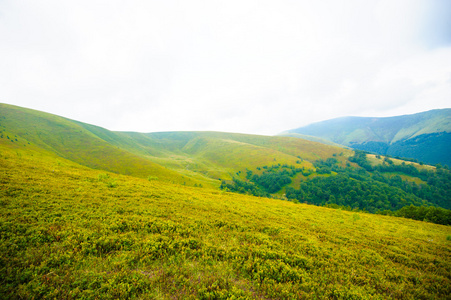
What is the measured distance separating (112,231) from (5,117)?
A: 261 metres

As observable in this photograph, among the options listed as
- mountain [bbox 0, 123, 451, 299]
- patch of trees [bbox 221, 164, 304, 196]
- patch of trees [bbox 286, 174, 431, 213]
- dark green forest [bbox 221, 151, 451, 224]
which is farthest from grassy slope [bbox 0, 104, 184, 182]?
patch of trees [bbox 286, 174, 431, 213]

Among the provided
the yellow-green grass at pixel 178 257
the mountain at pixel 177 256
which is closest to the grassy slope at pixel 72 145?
the mountain at pixel 177 256

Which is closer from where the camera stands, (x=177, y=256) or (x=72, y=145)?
(x=177, y=256)

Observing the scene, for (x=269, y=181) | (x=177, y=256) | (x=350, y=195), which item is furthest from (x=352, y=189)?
(x=177, y=256)

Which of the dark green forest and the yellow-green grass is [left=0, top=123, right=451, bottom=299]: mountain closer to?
the yellow-green grass

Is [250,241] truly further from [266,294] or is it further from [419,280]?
[419,280]

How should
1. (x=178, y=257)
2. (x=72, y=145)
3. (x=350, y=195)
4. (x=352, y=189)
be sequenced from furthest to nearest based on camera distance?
(x=72, y=145) → (x=352, y=189) → (x=350, y=195) → (x=178, y=257)

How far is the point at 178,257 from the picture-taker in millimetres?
8305

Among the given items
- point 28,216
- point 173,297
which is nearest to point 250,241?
point 173,297

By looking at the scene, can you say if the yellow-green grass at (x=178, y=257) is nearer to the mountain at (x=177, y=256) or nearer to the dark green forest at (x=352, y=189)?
the mountain at (x=177, y=256)

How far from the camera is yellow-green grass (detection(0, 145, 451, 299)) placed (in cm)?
627

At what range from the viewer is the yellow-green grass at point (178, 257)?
6.27m

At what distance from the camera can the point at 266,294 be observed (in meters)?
6.96

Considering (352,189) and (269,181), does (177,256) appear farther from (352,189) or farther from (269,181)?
(352,189)
